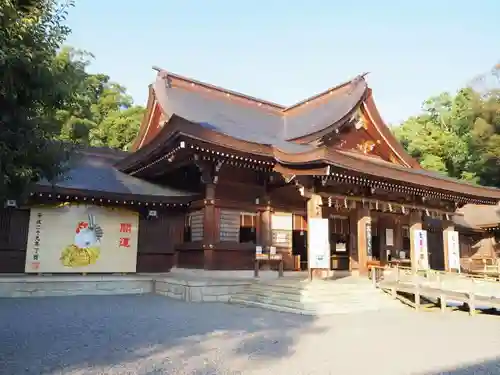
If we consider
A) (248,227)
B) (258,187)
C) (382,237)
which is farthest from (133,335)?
(382,237)

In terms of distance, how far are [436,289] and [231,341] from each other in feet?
20.5

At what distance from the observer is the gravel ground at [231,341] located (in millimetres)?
4922

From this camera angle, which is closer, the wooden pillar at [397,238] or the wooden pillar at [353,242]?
the wooden pillar at [353,242]

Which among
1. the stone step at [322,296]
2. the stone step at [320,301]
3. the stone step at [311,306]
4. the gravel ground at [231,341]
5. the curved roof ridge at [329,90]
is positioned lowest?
the gravel ground at [231,341]

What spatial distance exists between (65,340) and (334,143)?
11.8 metres

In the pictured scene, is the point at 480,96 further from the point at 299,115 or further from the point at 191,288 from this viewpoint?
the point at 191,288

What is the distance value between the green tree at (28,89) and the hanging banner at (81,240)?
805 cm

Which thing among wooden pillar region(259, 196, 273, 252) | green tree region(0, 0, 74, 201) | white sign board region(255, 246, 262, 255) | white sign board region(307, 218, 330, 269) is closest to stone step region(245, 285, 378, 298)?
white sign board region(307, 218, 330, 269)

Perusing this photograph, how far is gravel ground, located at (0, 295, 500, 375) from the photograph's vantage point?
4.92 m

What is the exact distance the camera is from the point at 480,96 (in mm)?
27125

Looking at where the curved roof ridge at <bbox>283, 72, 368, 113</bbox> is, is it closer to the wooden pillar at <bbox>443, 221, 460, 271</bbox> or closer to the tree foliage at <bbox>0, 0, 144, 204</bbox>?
the wooden pillar at <bbox>443, 221, 460, 271</bbox>

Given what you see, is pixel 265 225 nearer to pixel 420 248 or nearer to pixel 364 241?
pixel 364 241

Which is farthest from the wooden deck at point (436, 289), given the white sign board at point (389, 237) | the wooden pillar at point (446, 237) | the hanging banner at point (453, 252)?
the white sign board at point (389, 237)

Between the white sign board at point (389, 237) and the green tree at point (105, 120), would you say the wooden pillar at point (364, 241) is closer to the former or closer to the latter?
the white sign board at point (389, 237)
